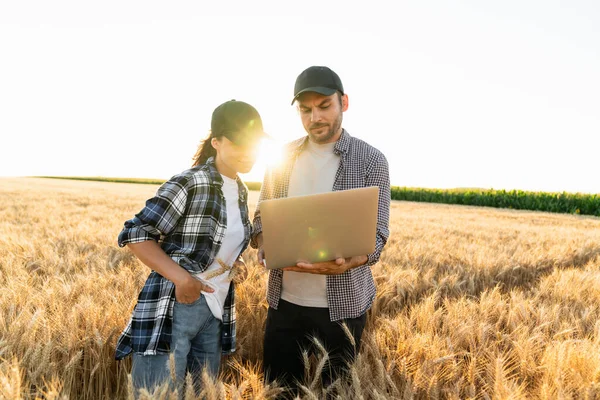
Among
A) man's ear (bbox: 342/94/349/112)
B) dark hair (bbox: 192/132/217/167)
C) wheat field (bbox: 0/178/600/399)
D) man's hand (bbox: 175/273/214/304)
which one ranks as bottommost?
wheat field (bbox: 0/178/600/399)

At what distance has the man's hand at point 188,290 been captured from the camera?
147 centimetres

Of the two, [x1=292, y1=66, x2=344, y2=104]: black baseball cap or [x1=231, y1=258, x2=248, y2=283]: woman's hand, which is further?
[x1=292, y1=66, x2=344, y2=104]: black baseball cap

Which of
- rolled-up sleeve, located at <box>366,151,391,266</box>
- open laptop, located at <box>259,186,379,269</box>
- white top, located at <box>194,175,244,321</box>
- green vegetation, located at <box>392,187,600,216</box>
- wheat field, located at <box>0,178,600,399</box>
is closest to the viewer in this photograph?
wheat field, located at <box>0,178,600,399</box>

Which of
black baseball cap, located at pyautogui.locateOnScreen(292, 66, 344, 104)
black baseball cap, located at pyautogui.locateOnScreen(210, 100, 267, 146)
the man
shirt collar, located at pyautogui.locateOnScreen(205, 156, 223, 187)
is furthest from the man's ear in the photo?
shirt collar, located at pyautogui.locateOnScreen(205, 156, 223, 187)

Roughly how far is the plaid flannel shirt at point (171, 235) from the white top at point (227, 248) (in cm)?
5

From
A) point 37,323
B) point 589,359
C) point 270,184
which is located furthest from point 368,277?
point 37,323

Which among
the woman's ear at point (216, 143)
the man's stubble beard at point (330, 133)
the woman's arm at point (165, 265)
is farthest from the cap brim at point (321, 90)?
the woman's arm at point (165, 265)

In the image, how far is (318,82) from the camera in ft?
6.39

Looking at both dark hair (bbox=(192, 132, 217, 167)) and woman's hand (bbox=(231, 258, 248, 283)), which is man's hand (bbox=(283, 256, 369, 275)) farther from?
dark hair (bbox=(192, 132, 217, 167))

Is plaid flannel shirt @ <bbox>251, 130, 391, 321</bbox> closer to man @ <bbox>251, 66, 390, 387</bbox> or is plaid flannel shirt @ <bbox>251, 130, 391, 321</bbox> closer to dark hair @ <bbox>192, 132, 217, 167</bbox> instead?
man @ <bbox>251, 66, 390, 387</bbox>

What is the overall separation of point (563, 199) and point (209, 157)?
3365cm

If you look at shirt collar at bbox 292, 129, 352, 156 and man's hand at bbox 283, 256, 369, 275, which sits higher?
shirt collar at bbox 292, 129, 352, 156

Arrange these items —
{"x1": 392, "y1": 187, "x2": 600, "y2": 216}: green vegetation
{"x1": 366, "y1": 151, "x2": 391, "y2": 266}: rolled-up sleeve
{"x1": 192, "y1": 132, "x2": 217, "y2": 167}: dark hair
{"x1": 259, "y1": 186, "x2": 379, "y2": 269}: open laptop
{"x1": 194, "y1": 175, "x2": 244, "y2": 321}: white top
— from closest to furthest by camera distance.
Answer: {"x1": 259, "y1": 186, "x2": 379, "y2": 269}: open laptop < {"x1": 194, "y1": 175, "x2": 244, "y2": 321}: white top < {"x1": 192, "y1": 132, "x2": 217, "y2": 167}: dark hair < {"x1": 366, "y1": 151, "x2": 391, "y2": 266}: rolled-up sleeve < {"x1": 392, "y1": 187, "x2": 600, "y2": 216}: green vegetation

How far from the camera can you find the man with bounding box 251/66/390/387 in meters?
1.98
